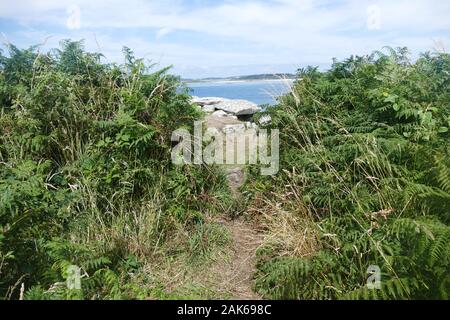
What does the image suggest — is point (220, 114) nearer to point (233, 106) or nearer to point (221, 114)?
point (221, 114)

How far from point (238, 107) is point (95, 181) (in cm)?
654

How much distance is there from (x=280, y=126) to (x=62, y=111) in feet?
9.59

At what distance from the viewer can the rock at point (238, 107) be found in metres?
10.3

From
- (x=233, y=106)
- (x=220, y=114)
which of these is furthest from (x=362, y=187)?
(x=233, y=106)

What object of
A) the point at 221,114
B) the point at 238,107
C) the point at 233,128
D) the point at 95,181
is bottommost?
the point at 95,181

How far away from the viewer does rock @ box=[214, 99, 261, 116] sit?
10266 mm

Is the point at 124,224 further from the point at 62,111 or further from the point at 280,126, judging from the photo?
the point at 280,126

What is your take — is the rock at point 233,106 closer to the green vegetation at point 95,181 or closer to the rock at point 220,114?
the rock at point 220,114

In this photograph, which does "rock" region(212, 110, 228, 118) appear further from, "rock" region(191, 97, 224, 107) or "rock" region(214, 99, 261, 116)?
"rock" region(191, 97, 224, 107)

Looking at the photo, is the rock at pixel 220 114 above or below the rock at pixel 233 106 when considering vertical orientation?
below

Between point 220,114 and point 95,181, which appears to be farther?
point 220,114

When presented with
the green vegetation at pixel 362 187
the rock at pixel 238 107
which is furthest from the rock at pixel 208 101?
the green vegetation at pixel 362 187

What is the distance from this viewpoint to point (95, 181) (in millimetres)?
4367

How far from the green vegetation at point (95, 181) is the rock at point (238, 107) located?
469 centimetres
